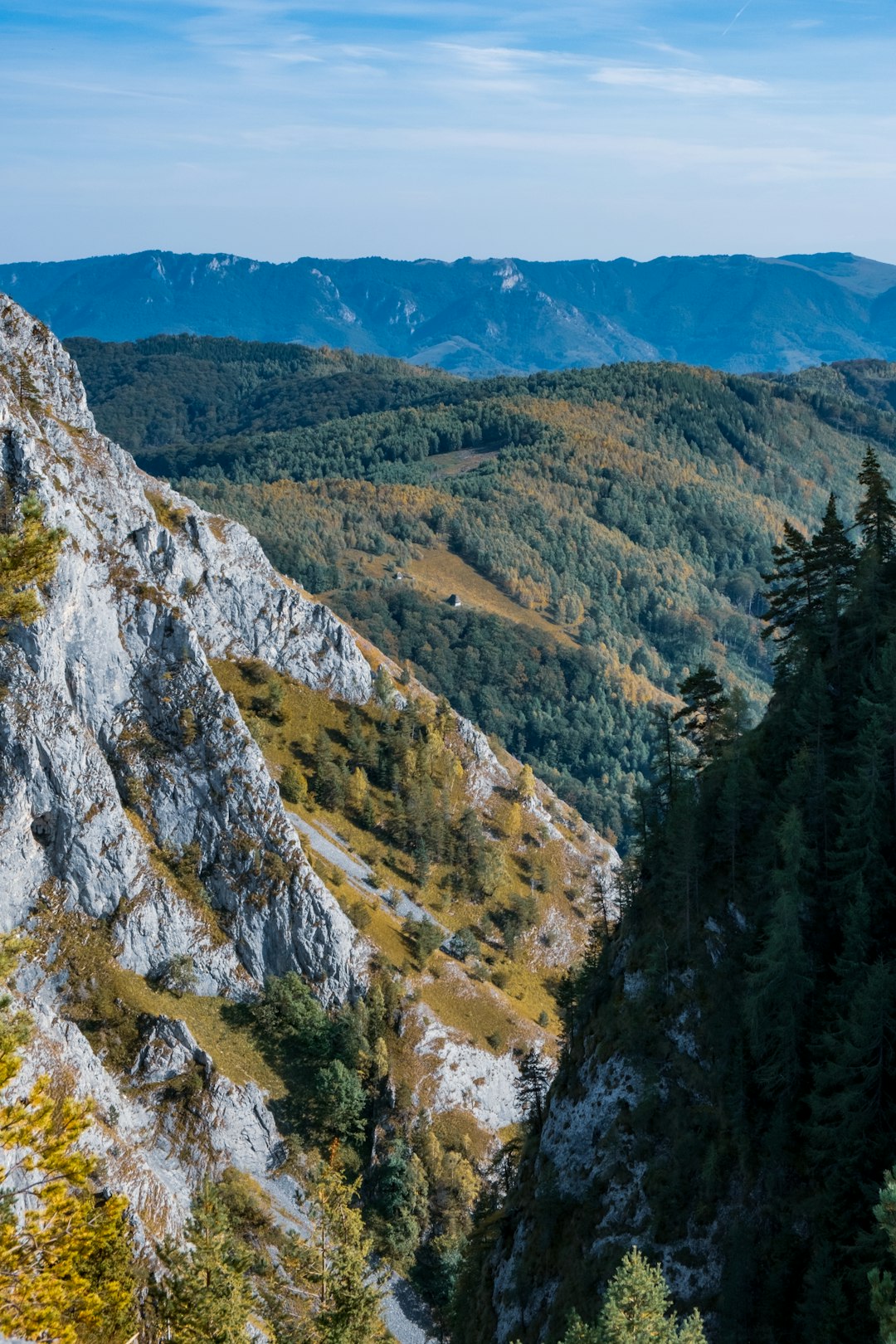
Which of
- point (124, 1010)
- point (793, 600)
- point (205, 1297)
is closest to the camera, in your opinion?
point (205, 1297)

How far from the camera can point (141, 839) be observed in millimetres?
95625

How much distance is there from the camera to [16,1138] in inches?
829

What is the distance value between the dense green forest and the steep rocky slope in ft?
102

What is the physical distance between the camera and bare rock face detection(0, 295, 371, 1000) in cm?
8800

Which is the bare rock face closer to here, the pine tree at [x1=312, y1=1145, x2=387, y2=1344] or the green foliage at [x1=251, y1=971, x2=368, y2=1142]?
the green foliage at [x1=251, y1=971, x2=368, y2=1142]

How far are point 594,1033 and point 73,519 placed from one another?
6499cm

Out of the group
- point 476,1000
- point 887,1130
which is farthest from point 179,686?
point 887,1130

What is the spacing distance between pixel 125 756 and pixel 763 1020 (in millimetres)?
69190

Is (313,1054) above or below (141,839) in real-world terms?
below

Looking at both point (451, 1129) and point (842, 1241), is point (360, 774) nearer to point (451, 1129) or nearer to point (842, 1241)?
point (451, 1129)

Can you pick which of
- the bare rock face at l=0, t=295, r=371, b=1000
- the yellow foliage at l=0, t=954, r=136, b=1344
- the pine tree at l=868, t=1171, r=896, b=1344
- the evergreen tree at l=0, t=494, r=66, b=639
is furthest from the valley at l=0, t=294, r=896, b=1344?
the pine tree at l=868, t=1171, r=896, b=1344

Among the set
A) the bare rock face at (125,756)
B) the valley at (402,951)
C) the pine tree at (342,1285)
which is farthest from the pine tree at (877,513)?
the bare rock face at (125,756)

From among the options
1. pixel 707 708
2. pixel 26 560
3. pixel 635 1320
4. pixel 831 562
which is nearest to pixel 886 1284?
pixel 635 1320

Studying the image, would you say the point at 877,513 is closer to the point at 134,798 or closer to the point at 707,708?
the point at 707,708
